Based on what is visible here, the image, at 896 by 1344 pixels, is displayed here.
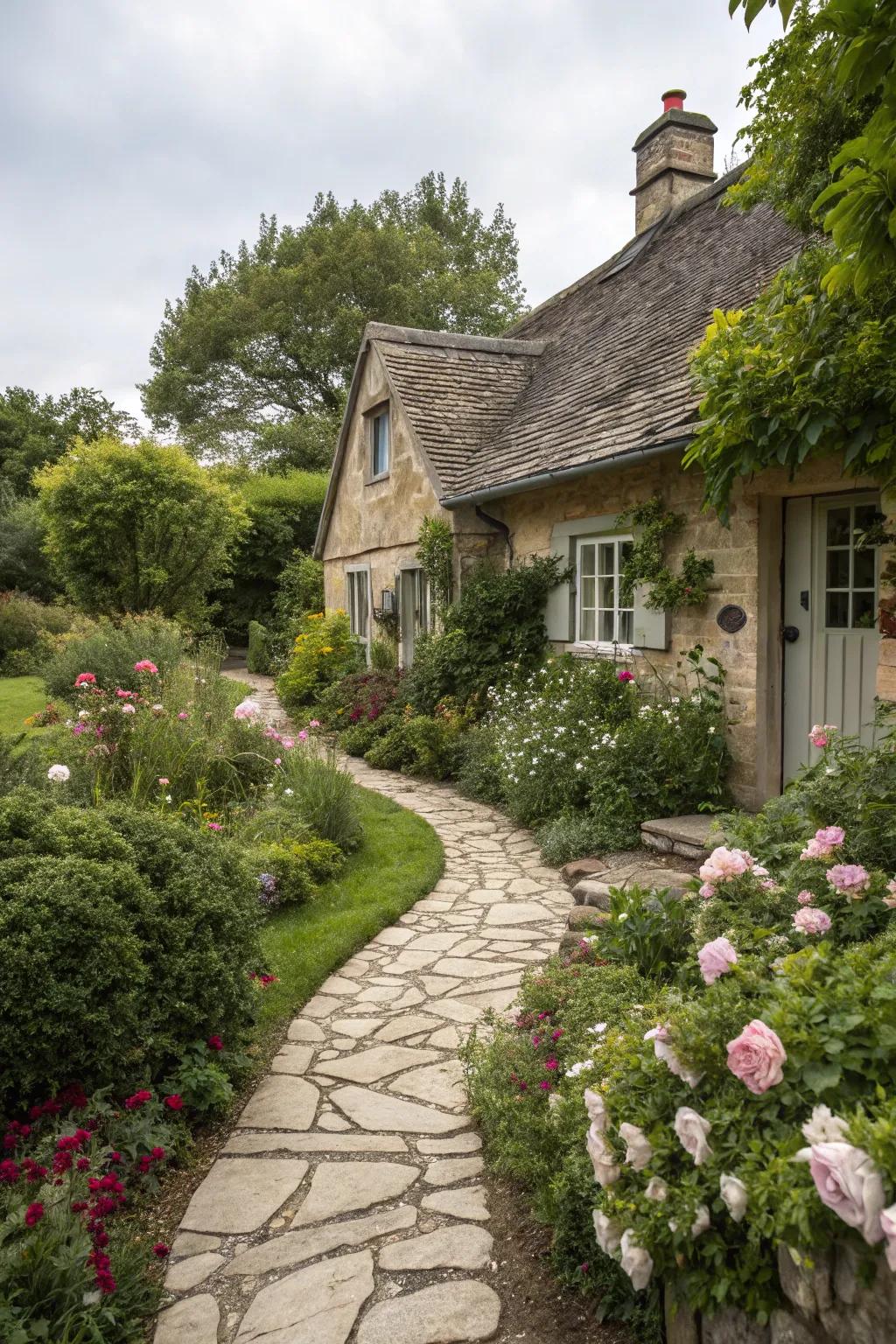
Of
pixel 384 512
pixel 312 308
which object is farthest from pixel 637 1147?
pixel 312 308

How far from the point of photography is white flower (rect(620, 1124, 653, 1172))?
1761 mm

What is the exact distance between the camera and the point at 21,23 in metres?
4.79

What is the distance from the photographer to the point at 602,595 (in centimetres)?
855

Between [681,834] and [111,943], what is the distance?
4014mm

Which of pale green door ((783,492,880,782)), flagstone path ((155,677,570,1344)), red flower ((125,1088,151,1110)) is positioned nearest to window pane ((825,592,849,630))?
pale green door ((783,492,880,782))

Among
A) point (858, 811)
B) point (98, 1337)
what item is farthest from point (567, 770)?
point (98, 1337)

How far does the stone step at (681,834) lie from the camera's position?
5695 mm

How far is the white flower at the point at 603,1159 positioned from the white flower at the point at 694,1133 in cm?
19

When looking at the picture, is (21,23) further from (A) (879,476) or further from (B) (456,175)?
(B) (456,175)

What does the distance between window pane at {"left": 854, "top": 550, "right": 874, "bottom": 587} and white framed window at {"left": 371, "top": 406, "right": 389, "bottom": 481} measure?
8.09 metres

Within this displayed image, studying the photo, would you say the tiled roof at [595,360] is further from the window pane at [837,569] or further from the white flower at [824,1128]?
the white flower at [824,1128]

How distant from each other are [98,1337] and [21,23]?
6.13m

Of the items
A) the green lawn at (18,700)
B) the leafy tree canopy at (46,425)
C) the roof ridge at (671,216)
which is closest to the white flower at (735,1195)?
the green lawn at (18,700)

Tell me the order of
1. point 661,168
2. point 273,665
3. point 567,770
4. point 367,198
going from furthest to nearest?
1. point 367,198
2. point 273,665
3. point 661,168
4. point 567,770
